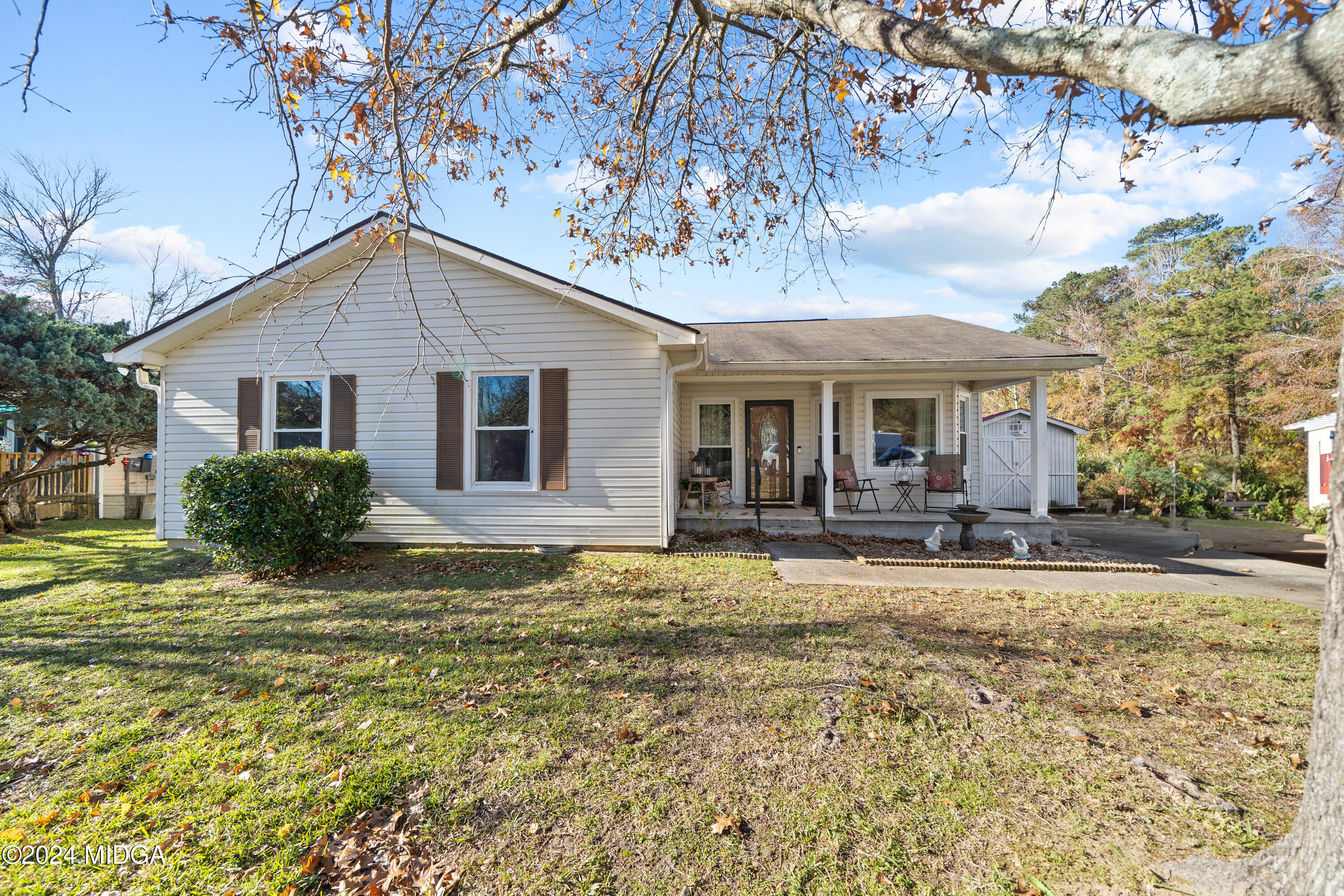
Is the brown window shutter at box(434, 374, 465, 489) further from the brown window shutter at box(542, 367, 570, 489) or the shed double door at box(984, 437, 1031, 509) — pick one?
the shed double door at box(984, 437, 1031, 509)

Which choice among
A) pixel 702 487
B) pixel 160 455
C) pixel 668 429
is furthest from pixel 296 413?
pixel 702 487

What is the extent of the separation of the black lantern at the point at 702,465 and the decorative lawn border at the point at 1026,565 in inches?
171

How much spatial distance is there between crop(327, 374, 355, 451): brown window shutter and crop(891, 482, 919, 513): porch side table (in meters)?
9.88

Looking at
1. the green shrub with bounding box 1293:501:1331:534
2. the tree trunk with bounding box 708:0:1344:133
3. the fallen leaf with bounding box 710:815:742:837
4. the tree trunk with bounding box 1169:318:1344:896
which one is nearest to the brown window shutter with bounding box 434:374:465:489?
the fallen leaf with bounding box 710:815:742:837

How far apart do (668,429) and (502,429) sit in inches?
100

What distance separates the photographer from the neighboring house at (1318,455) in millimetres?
15078

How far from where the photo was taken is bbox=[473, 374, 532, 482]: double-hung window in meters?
8.65

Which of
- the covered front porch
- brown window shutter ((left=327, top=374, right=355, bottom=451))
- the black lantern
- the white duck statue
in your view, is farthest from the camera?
the black lantern

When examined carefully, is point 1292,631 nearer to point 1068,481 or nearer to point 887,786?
point 887,786

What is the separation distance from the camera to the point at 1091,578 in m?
7.21

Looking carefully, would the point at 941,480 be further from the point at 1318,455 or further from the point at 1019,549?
the point at 1318,455

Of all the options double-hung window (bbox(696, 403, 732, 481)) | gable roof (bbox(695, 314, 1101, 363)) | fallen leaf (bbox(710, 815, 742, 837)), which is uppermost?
gable roof (bbox(695, 314, 1101, 363))

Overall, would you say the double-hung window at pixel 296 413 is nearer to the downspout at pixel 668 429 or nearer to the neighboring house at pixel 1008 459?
the downspout at pixel 668 429

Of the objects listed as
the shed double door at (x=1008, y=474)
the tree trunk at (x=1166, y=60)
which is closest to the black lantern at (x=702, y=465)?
the shed double door at (x=1008, y=474)
